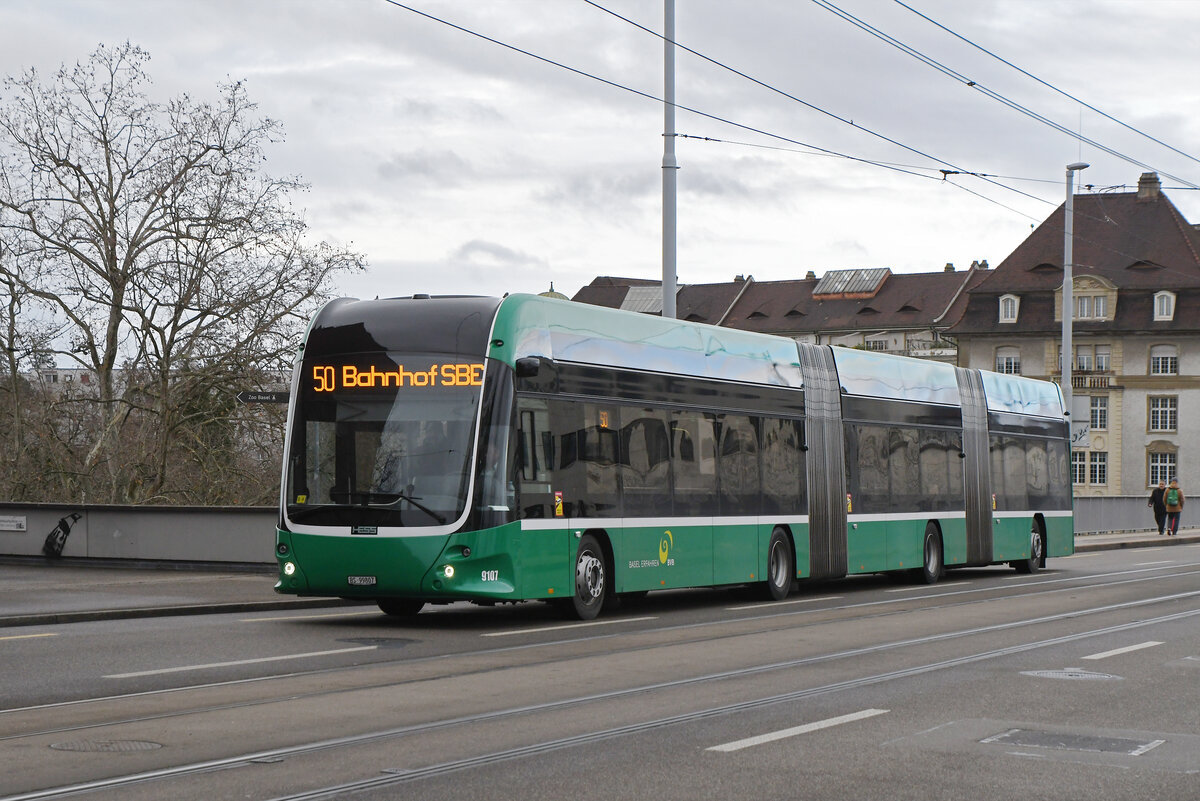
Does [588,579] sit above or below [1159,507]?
below

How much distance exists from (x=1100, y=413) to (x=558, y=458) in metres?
79.5

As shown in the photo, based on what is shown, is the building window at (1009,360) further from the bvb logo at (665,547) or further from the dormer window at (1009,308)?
the bvb logo at (665,547)

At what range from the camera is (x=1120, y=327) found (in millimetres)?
88000

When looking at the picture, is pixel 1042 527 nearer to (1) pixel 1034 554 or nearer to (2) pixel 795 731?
(1) pixel 1034 554

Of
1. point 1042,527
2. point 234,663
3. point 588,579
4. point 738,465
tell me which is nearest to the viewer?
point 234,663

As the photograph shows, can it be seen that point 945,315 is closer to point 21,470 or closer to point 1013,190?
point 1013,190

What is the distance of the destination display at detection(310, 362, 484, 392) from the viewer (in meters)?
15.5

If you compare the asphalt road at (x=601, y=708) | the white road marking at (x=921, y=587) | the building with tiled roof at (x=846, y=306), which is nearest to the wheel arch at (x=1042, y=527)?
the white road marking at (x=921, y=587)

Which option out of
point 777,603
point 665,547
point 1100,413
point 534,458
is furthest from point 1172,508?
point 534,458

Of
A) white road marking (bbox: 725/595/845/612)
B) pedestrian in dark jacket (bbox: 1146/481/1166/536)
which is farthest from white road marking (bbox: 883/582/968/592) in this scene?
pedestrian in dark jacket (bbox: 1146/481/1166/536)

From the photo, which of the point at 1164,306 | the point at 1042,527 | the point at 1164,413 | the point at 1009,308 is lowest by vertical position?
the point at 1042,527

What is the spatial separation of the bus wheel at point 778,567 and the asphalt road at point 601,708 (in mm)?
3016

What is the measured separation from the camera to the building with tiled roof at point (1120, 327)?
8750cm

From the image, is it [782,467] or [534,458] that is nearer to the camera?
[534,458]
